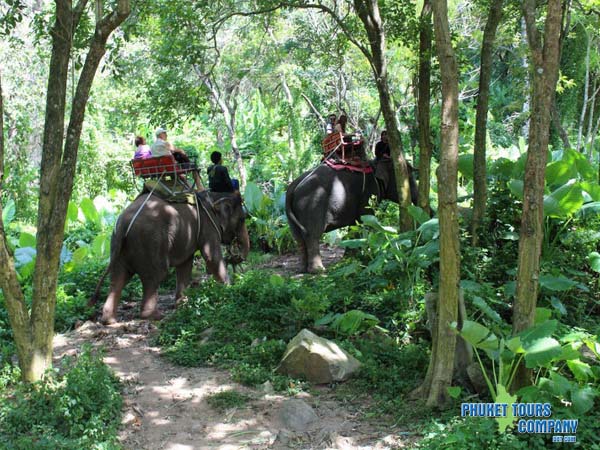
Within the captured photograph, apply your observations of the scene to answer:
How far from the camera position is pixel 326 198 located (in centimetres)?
1085

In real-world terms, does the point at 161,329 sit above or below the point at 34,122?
below

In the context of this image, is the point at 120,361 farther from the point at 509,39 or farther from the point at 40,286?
the point at 509,39

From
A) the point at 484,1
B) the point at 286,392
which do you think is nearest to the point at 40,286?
the point at 286,392


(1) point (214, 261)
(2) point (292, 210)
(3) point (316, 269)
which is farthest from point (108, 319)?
(2) point (292, 210)

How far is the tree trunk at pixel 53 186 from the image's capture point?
5.58 meters

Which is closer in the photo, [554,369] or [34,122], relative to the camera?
[554,369]

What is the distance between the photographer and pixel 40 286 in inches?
223

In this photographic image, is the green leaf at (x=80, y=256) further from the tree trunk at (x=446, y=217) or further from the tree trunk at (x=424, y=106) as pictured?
the tree trunk at (x=446, y=217)

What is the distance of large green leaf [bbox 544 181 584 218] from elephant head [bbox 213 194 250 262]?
15.0 feet

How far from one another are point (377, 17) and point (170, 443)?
544 cm

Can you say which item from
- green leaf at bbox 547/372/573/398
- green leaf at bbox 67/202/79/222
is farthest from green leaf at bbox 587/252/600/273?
green leaf at bbox 67/202/79/222

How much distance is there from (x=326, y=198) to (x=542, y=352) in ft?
21.1

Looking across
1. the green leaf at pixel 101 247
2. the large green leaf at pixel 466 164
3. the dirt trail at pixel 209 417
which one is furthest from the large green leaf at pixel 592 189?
the green leaf at pixel 101 247

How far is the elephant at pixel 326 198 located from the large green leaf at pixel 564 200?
4265 mm
